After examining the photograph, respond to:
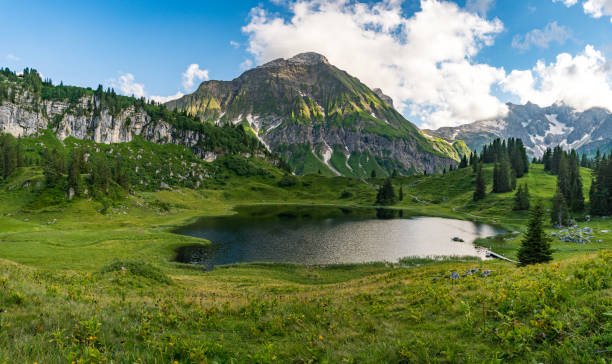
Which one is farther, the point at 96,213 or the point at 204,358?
the point at 96,213

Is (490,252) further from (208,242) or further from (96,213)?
(96,213)

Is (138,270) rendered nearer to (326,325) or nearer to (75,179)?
(326,325)

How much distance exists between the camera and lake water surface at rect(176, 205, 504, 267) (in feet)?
187

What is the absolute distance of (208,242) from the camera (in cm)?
6894

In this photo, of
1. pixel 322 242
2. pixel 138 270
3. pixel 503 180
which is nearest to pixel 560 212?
pixel 503 180

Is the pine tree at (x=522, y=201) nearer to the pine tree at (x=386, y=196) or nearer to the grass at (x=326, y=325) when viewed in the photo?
the pine tree at (x=386, y=196)

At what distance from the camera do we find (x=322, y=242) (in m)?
71.0

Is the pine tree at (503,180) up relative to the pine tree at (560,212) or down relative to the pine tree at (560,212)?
up

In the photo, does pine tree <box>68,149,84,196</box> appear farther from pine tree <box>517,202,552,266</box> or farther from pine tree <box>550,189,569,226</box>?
pine tree <box>550,189,569,226</box>

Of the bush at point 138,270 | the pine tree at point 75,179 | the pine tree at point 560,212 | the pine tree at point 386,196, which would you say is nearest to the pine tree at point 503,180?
the pine tree at point 386,196

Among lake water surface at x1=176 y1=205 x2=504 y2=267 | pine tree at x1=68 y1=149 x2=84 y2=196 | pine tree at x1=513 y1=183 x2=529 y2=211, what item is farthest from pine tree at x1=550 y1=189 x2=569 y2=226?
pine tree at x1=68 y1=149 x2=84 y2=196

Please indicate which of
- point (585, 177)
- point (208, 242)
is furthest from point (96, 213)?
point (585, 177)

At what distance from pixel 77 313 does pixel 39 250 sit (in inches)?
1968

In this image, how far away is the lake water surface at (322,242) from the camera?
56906 millimetres
